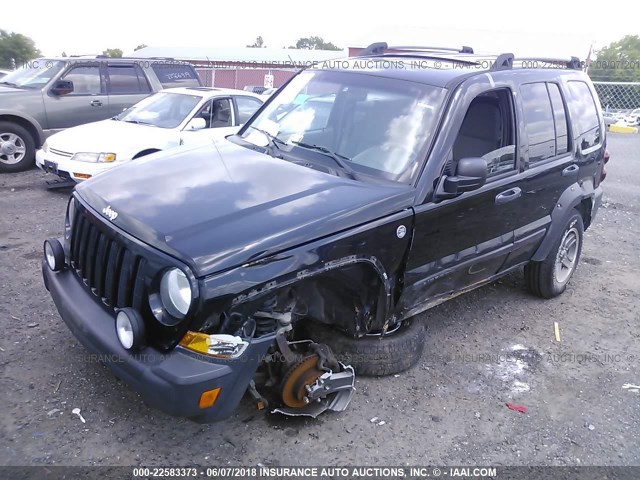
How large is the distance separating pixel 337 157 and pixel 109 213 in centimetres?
143

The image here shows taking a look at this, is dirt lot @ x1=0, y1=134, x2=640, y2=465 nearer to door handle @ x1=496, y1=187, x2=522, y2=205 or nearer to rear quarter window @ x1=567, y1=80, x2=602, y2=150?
door handle @ x1=496, y1=187, x2=522, y2=205

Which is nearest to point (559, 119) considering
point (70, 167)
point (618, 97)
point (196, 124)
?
point (196, 124)

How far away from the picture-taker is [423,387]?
370 centimetres

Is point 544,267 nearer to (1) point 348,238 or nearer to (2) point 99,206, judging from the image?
(1) point 348,238

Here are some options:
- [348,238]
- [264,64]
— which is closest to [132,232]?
[348,238]

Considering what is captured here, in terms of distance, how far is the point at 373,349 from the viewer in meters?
3.61

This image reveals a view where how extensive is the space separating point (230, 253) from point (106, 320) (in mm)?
835

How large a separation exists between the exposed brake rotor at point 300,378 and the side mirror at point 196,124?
5.20 meters

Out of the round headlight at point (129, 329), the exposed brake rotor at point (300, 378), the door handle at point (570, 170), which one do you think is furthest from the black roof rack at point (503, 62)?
the round headlight at point (129, 329)

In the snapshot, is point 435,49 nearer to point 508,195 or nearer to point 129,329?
point 508,195

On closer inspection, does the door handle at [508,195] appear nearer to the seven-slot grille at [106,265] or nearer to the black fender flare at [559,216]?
the black fender flare at [559,216]

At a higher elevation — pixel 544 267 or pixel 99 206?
pixel 99 206

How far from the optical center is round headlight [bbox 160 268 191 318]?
2.58 metres

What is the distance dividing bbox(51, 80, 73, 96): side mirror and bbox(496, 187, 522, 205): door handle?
7828 millimetres
